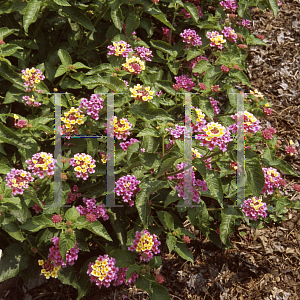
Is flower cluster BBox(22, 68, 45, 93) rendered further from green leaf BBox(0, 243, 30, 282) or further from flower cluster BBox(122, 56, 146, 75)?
green leaf BBox(0, 243, 30, 282)

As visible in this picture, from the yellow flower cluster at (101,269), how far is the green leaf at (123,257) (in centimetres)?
11

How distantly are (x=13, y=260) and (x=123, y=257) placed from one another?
0.94m

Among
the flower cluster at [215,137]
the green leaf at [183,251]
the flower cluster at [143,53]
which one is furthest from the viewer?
the flower cluster at [143,53]

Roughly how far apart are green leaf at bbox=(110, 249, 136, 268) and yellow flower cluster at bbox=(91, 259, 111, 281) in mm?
108

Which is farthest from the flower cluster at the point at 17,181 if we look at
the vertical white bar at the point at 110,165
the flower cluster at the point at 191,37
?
the flower cluster at the point at 191,37

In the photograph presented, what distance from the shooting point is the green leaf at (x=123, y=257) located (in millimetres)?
2664

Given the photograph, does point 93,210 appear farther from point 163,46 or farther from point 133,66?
point 163,46

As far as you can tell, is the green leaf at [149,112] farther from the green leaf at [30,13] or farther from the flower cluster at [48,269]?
the flower cluster at [48,269]

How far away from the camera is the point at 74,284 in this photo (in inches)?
108

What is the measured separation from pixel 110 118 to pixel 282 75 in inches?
126

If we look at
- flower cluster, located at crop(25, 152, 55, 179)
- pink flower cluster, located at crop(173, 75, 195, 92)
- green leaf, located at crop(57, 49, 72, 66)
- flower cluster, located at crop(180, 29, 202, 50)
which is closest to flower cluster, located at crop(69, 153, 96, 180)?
flower cluster, located at crop(25, 152, 55, 179)

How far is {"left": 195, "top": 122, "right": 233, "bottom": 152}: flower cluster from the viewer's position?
87.7 inches

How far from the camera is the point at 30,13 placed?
2.84 meters

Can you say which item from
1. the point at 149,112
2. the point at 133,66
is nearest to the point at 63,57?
the point at 133,66
